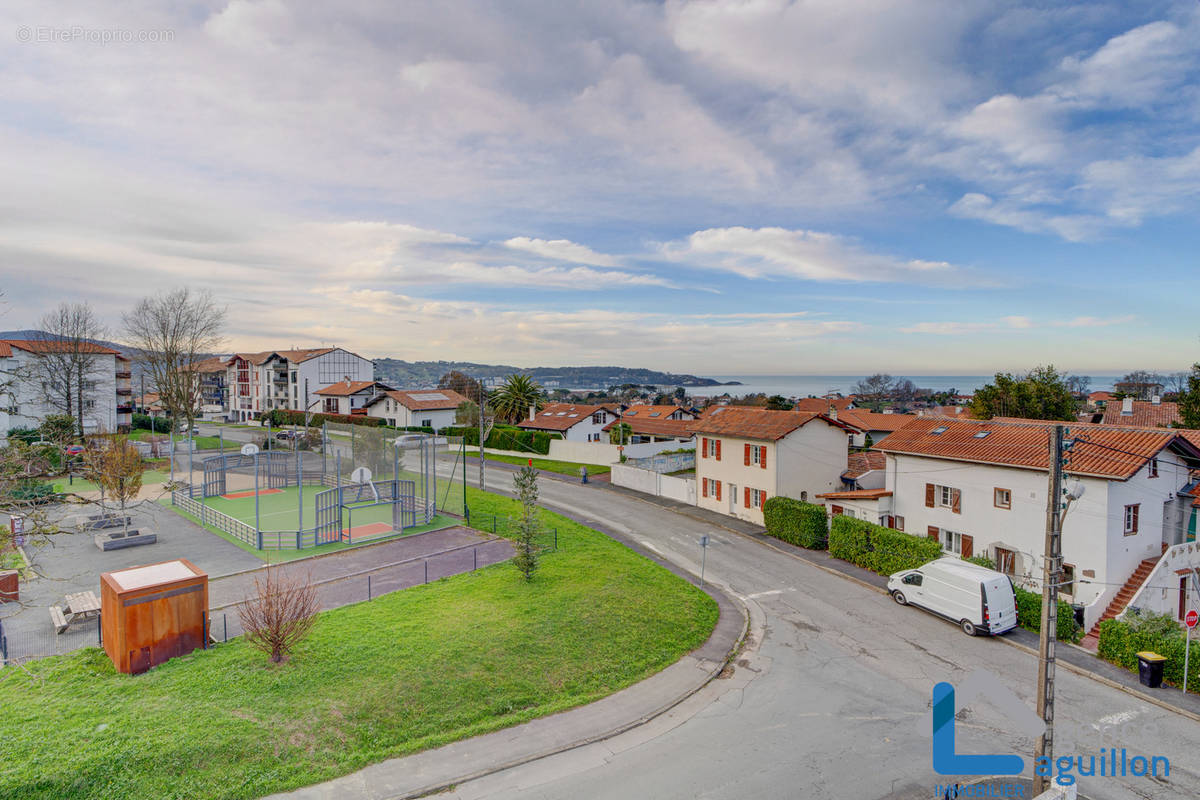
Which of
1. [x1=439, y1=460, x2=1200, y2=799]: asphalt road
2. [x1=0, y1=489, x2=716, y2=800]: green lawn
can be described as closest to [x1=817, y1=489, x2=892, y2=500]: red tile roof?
[x1=439, y1=460, x2=1200, y2=799]: asphalt road

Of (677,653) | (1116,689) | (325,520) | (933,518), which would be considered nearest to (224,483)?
(325,520)

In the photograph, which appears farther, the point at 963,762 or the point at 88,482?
the point at 88,482

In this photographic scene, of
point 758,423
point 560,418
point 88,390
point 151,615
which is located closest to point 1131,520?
point 758,423

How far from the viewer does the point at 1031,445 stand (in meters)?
22.7

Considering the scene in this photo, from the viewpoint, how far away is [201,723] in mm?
10992

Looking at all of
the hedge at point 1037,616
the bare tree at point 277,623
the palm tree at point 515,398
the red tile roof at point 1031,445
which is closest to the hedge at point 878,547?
the hedge at point 1037,616

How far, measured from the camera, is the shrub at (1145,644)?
15094 millimetres

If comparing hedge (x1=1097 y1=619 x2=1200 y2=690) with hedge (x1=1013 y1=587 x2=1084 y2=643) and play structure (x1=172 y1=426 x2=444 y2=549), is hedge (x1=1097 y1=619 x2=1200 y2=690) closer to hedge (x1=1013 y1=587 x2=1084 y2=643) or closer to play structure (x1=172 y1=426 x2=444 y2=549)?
hedge (x1=1013 y1=587 x2=1084 y2=643)

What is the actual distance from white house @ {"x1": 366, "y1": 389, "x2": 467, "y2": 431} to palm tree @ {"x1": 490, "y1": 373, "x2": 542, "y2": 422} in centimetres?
804

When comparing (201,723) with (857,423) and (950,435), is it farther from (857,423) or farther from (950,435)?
(857,423)

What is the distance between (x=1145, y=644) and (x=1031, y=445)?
8648mm

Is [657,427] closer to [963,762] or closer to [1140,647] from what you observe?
[1140,647]

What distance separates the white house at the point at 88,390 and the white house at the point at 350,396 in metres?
21.5

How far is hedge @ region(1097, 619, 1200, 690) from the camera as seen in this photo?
15.1 meters
